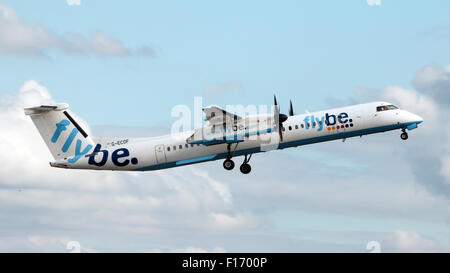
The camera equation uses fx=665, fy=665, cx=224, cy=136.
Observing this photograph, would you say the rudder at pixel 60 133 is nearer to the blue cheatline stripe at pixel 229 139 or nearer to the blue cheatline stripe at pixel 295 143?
the blue cheatline stripe at pixel 295 143

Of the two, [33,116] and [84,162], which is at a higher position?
[33,116]

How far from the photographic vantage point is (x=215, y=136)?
3469 centimetres

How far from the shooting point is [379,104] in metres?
35.4

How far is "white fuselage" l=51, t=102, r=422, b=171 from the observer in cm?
3456

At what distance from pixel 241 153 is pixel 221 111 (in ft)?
10.4

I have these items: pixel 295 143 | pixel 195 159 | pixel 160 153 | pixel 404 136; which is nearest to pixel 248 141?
pixel 295 143

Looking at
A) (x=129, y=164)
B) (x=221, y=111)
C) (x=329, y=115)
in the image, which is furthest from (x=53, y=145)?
(x=329, y=115)

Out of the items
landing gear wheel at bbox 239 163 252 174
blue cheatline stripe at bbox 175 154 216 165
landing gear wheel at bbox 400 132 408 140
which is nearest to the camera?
landing gear wheel at bbox 400 132 408 140

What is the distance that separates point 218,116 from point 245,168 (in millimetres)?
3846

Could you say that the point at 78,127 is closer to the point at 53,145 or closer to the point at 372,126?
the point at 53,145

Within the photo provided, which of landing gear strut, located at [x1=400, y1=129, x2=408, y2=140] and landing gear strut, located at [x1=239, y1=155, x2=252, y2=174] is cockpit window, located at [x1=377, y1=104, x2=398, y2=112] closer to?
landing gear strut, located at [x1=400, y1=129, x2=408, y2=140]

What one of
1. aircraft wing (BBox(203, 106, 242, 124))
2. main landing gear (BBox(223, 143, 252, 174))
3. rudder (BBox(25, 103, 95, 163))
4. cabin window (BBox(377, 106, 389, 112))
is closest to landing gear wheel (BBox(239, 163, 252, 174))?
main landing gear (BBox(223, 143, 252, 174))

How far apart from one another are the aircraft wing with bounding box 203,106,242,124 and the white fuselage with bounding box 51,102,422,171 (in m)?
0.79

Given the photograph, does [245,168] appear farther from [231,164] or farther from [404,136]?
[404,136]
